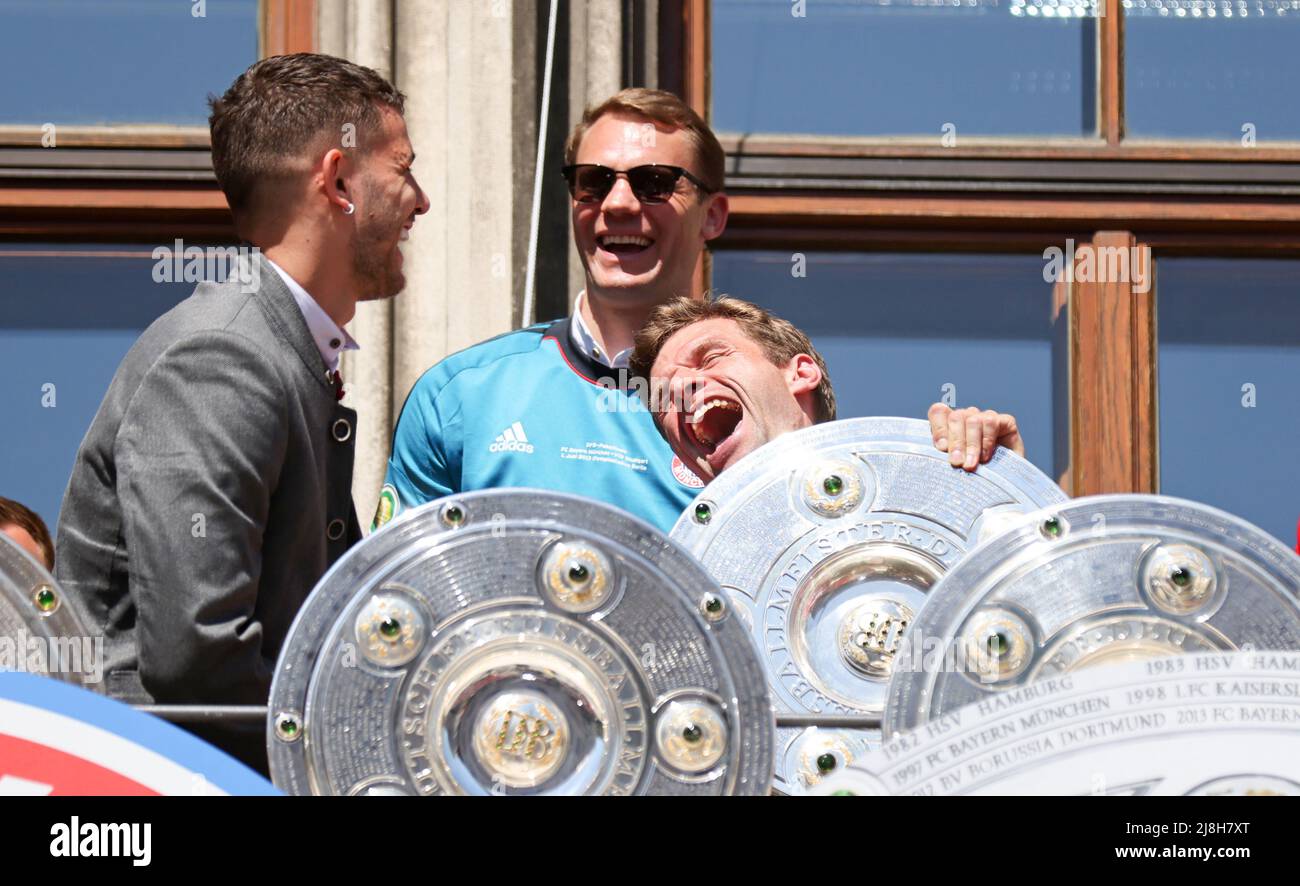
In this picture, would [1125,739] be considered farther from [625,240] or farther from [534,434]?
[625,240]

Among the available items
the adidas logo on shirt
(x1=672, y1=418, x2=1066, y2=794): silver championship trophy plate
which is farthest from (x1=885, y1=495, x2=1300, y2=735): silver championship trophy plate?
the adidas logo on shirt

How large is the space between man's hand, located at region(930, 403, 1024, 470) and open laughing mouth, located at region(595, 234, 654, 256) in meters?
0.98

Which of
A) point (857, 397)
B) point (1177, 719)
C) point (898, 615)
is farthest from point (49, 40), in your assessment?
point (1177, 719)

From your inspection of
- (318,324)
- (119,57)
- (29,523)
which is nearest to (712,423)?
(318,324)

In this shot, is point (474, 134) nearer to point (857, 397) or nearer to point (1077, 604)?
point (857, 397)

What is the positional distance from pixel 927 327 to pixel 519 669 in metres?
2.21

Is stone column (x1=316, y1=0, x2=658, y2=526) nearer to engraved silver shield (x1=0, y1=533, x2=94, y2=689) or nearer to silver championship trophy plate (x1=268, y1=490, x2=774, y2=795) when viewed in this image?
engraved silver shield (x1=0, y1=533, x2=94, y2=689)

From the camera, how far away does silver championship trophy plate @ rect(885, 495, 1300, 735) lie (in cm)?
134

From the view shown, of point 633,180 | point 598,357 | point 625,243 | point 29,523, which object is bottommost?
point 29,523

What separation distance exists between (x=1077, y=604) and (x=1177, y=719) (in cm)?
19

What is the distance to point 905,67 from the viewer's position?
11.4 feet

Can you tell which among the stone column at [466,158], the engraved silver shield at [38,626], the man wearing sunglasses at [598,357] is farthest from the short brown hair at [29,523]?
the engraved silver shield at [38,626]

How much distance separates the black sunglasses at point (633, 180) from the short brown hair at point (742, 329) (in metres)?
0.28

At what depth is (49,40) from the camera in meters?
3.46
